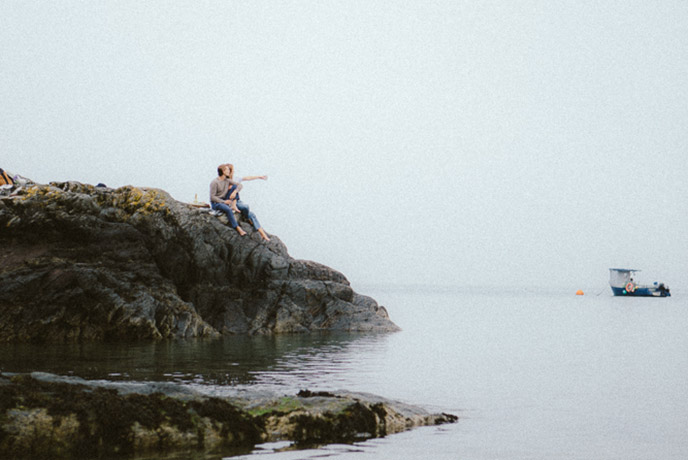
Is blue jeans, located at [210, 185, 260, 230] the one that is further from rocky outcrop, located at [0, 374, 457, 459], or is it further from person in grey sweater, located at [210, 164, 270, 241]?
rocky outcrop, located at [0, 374, 457, 459]

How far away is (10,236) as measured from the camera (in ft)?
86.6

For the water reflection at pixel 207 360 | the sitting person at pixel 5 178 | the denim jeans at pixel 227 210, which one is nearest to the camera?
the water reflection at pixel 207 360

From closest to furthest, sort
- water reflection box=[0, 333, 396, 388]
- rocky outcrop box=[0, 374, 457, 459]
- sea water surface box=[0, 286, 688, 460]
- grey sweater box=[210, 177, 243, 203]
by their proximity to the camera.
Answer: rocky outcrop box=[0, 374, 457, 459] → sea water surface box=[0, 286, 688, 460] → water reflection box=[0, 333, 396, 388] → grey sweater box=[210, 177, 243, 203]

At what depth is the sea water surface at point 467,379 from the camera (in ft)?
31.3

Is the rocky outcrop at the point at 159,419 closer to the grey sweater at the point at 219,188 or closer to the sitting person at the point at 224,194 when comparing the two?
the sitting person at the point at 224,194

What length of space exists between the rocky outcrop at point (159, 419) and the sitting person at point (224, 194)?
72.2 feet

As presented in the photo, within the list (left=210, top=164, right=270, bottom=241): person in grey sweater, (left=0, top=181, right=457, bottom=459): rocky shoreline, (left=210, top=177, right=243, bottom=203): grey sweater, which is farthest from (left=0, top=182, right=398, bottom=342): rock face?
(left=210, top=177, right=243, bottom=203): grey sweater

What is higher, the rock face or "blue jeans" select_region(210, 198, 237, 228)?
"blue jeans" select_region(210, 198, 237, 228)

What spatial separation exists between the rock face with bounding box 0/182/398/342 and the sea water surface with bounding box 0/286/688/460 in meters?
2.31

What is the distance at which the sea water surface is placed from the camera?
31.3ft

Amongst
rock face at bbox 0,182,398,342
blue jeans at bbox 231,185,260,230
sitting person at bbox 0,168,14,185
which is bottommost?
rock face at bbox 0,182,398,342

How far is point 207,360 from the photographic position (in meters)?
19.5

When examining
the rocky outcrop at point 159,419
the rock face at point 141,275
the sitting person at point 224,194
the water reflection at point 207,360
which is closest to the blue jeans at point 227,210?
the sitting person at point 224,194

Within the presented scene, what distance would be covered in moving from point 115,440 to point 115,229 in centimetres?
2152
